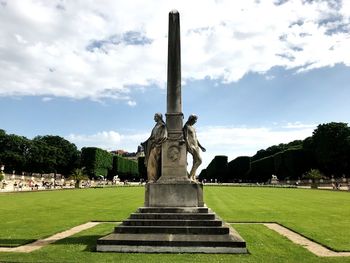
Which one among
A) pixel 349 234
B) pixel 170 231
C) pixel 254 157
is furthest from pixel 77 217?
pixel 254 157

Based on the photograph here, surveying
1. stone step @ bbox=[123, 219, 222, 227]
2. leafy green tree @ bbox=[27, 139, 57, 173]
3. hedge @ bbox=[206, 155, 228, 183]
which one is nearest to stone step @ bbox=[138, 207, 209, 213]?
stone step @ bbox=[123, 219, 222, 227]

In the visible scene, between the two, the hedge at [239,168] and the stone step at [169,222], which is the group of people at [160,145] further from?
the hedge at [239,168]

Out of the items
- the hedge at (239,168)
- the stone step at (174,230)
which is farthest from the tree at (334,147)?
the stone step at (174,230)

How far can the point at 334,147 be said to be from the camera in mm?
71812

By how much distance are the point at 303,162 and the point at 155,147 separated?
246 ft

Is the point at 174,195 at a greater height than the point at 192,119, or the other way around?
the point at 192,119

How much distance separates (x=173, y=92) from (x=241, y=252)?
221 inches

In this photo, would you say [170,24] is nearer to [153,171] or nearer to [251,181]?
[153,171]

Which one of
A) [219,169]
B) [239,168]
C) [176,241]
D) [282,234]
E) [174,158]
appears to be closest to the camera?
[176,241]

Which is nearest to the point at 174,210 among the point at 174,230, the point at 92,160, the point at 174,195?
the point at 174,195

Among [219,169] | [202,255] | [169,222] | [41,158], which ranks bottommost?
[202,255]

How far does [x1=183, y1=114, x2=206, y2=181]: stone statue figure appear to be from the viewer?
13.0 metres

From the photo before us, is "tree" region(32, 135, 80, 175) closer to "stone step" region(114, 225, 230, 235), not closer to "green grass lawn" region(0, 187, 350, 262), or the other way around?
"green grass lawn" region(0, 187, 350, 262)

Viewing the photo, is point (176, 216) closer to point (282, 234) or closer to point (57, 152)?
point (282, 234)
